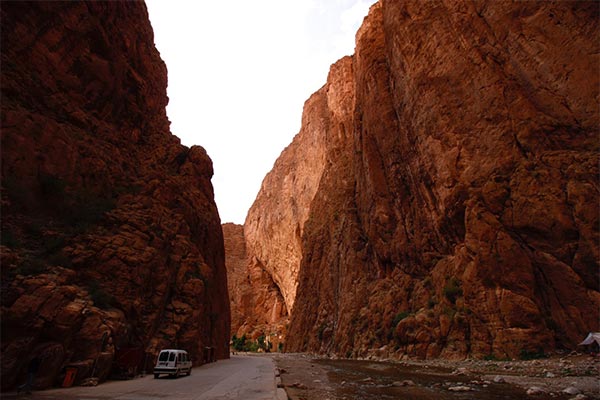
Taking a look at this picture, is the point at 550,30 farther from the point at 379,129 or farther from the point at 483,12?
the point at 379,129

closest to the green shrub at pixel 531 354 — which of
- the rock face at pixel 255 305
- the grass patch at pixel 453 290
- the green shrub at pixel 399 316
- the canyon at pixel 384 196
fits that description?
the canyon at pixel 384 196

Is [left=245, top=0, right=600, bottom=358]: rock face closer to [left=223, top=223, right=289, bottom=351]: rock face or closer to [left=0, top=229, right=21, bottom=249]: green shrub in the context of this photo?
[left=0, top=229, right=21, bottom=249]: green shrub

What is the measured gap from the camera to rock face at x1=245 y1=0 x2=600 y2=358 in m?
20.0

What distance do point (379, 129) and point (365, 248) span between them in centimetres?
1386

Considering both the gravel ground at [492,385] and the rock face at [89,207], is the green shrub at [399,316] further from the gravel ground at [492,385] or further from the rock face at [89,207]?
the rock face at [89,207]

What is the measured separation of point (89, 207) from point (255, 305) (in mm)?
78897

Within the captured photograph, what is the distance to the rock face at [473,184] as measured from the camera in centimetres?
2000

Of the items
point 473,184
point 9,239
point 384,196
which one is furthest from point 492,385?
point 384,196

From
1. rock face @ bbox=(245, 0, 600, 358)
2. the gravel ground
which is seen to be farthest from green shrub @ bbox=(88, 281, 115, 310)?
rock face @ bbox=(245, 0, 600, 358)

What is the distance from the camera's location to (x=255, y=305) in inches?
3617

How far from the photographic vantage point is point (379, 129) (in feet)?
130

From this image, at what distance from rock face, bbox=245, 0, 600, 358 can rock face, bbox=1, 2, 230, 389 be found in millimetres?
16616

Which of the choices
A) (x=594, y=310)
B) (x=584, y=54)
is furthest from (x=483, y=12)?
(x=594, y=310)

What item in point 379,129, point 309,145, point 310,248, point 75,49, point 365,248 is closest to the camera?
point 75,49
